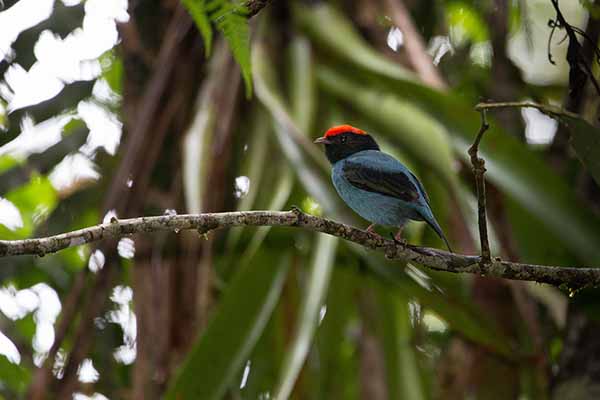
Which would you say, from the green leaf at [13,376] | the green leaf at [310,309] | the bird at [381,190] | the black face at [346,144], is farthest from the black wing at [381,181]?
the green leaf at [13,376]

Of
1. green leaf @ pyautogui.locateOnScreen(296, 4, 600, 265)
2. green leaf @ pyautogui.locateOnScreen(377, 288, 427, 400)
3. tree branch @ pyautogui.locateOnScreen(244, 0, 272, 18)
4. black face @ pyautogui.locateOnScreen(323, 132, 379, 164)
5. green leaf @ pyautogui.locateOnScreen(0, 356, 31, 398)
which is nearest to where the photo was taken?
tree branch @ pyautogui.locateOnScreen(244, 0, 272, 18)

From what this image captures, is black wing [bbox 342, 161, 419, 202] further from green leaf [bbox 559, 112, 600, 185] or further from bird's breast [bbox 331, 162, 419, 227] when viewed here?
green leaf [bbox 559, 112, 600, 185]

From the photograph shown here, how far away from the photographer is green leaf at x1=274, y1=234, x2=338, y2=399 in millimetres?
3346

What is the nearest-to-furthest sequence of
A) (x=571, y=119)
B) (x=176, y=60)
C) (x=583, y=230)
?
(x=571, y=119), (x=583, y=230), (x=176, y=60)

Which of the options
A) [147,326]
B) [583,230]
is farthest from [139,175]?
[583,230]

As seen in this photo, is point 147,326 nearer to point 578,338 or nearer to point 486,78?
point 578,338

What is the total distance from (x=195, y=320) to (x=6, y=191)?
1497mm

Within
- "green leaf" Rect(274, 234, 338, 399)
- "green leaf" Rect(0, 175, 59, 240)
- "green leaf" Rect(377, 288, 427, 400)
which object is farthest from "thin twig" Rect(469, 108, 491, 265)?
"green leaf" Rect(0, 175, 59, 240)

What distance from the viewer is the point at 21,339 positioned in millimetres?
4781

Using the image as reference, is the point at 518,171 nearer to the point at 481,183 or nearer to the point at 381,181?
the point at 381,181

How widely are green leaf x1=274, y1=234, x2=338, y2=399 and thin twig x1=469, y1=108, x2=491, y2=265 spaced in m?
1.40

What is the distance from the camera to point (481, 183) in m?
1.94

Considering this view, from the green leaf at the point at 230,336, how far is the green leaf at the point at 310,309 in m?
0.15

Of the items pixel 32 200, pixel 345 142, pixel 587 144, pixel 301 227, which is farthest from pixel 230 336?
pixel 32 200
